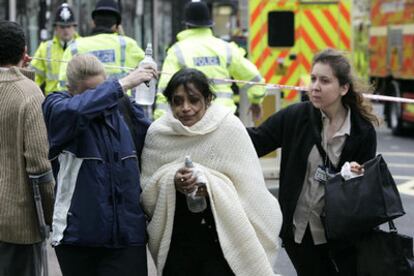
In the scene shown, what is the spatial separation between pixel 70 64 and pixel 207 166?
2.45 feet

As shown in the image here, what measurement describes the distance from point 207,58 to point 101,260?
430cm

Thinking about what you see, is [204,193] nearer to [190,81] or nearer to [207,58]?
[190,81]

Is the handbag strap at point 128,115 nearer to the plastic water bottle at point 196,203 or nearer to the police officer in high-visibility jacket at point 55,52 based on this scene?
the plastic water bottle at point 196,203

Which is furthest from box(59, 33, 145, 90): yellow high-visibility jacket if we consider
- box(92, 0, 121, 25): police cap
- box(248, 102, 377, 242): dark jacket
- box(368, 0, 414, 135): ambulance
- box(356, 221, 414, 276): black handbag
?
box(368, 0, 414, 135): ambulance

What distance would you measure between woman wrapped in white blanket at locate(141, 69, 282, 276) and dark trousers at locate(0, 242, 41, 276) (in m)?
0.81

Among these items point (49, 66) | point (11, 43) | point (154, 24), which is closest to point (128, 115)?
point (11, 43)

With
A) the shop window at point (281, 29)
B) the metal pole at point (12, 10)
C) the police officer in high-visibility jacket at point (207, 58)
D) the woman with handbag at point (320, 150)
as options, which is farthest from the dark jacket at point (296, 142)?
the metal pole at point (12, 10)

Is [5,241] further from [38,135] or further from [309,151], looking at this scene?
[309,151]

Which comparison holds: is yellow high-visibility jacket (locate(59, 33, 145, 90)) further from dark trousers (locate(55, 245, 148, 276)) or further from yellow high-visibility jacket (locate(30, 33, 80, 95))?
dark trousers (locate(55, 245, 148, 276))

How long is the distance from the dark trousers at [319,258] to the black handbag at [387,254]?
17cm

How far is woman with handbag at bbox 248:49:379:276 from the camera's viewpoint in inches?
205

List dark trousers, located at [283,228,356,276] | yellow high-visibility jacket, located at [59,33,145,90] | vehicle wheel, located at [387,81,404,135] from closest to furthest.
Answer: dark trousers, located at [283,228,356,276] < yellow high-visibility jacket, located at [59,33,145,90] < vehicle wheel, located at [387,81,404,135]

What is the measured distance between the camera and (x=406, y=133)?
2062 centimetres

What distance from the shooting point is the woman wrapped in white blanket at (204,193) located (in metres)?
4.79
